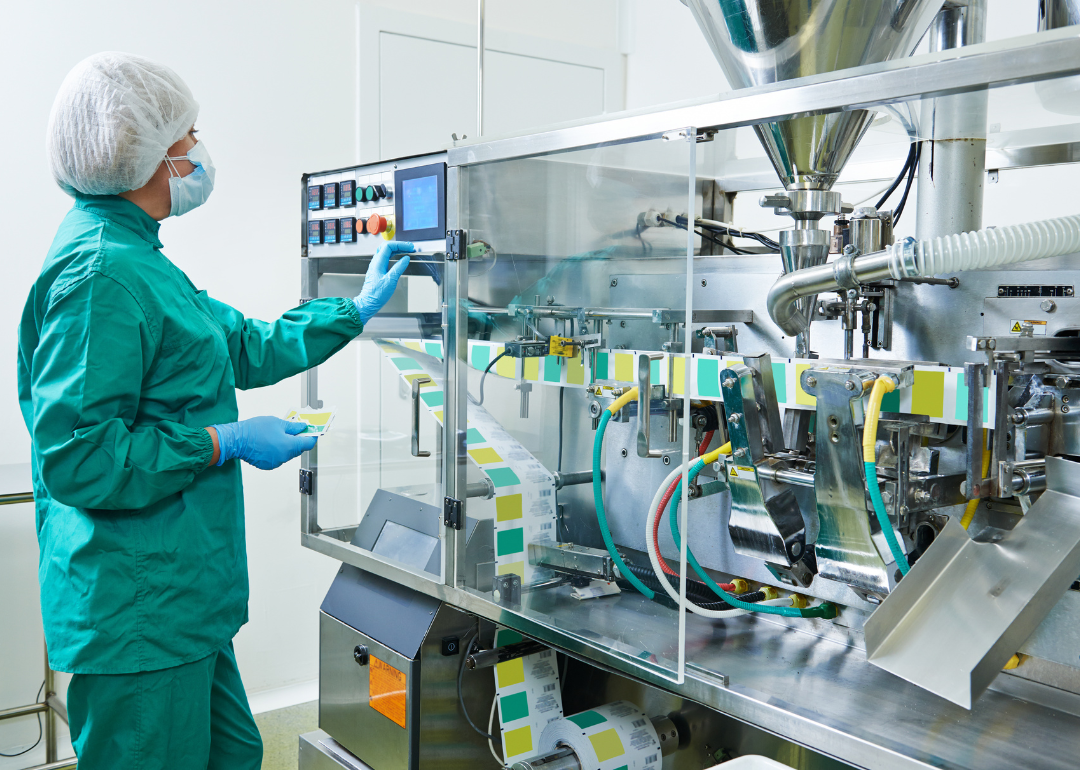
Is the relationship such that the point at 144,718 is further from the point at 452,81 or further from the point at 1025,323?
the point at 452,81

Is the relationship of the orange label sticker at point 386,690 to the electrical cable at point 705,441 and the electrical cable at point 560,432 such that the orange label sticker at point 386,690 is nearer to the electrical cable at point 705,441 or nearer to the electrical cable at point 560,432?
the electrical cable at point 560,432

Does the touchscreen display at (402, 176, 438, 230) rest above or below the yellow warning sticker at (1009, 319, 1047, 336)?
above

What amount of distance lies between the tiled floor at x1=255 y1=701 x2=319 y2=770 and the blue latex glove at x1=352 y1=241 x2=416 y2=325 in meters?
1.46

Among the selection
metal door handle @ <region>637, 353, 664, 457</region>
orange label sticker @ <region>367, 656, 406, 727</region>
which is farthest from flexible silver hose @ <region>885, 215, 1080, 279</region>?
orange label sticker @ <region>367, 656, 406, 727</region>

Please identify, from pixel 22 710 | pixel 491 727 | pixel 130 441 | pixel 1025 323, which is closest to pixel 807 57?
pixel 1025 323

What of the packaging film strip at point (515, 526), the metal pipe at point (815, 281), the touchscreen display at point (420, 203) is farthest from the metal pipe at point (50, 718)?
the metal pipe at point (815, 281)

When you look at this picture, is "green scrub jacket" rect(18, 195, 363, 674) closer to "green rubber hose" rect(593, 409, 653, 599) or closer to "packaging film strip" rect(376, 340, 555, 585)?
"packaging film strip" rect(376, 340, 555, 585)

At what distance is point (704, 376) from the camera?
4.93 ft

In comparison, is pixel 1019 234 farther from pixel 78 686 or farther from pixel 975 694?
pixel 78 686

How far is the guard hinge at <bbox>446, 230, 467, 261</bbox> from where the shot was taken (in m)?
1.68

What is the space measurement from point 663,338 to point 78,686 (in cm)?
114

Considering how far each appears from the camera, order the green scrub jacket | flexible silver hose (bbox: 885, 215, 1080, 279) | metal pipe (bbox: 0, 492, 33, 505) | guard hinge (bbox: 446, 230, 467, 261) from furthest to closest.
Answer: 1. metal pipe (bbox: 0, 492, 33, 505)
2. guard hinge (bbox: 446, 230, 467, 261)
3. the green scrub jacket
4. flexible silver hose (bbox: 885, 215, 1080, 279)

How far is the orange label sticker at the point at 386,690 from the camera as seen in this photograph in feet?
5.97

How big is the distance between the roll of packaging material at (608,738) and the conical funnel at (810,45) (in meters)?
1.07
